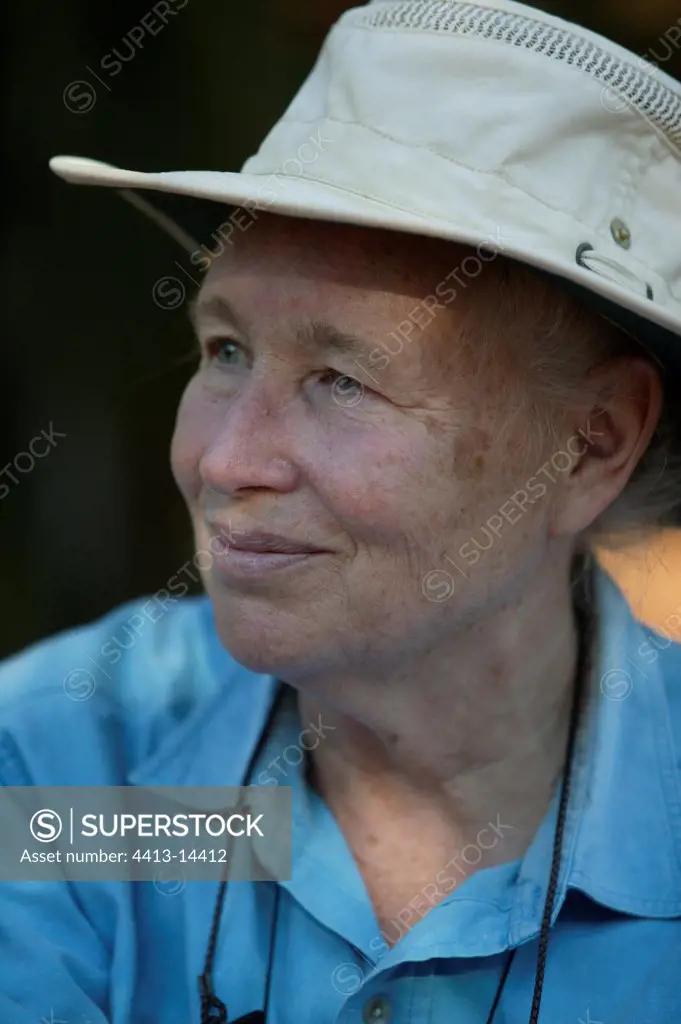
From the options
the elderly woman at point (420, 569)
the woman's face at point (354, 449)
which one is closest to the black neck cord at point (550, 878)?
the elderly woman at point (420, 569)

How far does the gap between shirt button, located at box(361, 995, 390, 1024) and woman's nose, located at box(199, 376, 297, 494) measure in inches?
23.1

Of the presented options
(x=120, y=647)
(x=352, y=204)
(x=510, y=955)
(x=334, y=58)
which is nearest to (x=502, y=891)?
(x=510, y=955)

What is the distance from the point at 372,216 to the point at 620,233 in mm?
282

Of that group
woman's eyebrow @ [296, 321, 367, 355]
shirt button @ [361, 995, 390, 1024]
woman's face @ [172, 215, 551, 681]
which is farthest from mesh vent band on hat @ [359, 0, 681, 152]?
shirt button @ [361, 995, 390, 1024]

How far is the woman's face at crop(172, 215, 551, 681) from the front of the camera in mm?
1072

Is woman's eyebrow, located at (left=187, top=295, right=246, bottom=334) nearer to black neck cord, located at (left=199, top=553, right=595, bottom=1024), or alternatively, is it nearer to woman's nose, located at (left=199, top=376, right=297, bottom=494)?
woman's nose, located at (left=199, top=376, right=297, bottom=494)

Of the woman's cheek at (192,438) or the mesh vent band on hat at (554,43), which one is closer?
the mesh vent band on hat at (554,43)

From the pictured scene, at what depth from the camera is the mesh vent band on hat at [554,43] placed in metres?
1.10

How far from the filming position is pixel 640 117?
1114mm

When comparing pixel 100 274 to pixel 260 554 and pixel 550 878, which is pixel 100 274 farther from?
pixel 550 878

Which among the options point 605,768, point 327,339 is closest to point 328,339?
point 327,339

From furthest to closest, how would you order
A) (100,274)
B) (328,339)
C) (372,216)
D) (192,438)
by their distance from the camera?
→ (100,274) < (192,438) < (328,339) < (372,216)

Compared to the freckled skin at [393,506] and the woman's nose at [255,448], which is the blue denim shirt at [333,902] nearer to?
the freckled skin at [393,506]

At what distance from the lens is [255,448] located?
109cm
